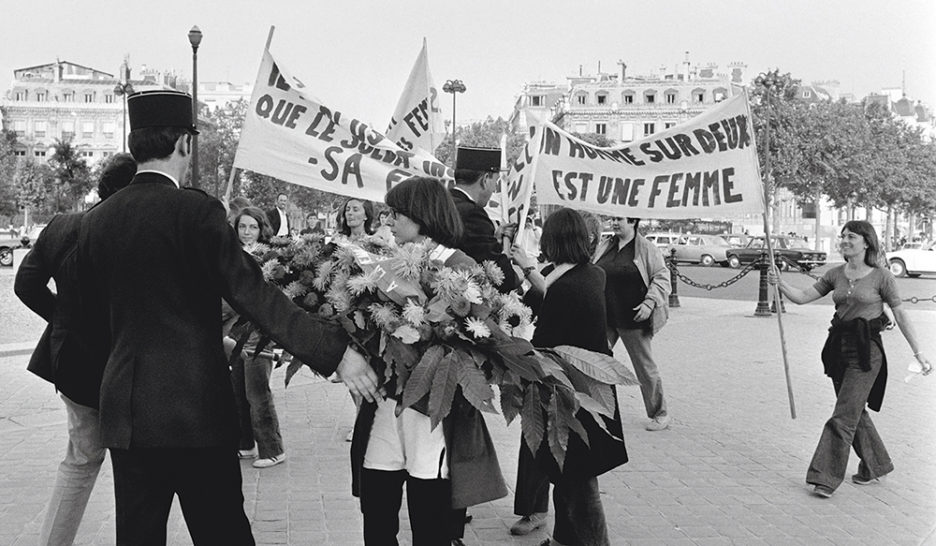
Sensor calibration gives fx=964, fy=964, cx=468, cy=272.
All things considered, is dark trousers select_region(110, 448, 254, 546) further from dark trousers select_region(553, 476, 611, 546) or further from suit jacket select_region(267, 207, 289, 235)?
suit jacket select_region(267, 207, 289, 235)

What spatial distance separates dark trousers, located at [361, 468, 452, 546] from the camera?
11.9 ft

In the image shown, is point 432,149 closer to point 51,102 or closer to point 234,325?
point 234,325

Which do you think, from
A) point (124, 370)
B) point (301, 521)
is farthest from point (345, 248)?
point (301, 521)

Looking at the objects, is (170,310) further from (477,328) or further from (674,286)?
(674,286)

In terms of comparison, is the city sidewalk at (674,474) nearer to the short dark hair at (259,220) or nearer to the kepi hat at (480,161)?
the short dark hair at (259,220)

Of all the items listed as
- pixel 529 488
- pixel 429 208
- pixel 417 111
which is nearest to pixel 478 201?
pixel 429 208

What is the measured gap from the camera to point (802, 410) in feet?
29.3

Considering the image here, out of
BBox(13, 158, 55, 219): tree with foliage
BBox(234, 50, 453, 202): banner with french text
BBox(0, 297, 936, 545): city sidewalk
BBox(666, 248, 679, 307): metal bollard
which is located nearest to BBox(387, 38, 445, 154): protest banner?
BBox(234, 50, 453, 202): banner with french text

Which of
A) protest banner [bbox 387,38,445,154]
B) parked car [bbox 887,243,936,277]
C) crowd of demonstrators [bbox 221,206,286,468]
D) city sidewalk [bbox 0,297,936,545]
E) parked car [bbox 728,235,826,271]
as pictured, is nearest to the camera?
city sidewalk [bbox 0,297,936,545]

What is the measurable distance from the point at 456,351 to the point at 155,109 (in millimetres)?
1294

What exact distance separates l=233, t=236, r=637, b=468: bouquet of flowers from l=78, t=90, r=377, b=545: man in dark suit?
0.22 m

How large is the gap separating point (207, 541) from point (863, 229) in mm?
4663

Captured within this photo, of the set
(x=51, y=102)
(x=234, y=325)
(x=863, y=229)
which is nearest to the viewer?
(x=234, y=325)

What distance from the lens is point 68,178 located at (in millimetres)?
62188
